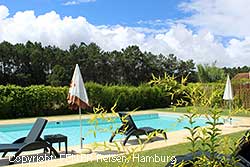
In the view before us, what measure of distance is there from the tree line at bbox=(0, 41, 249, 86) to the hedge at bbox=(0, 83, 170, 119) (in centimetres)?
1408

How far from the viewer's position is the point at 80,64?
48188 mm

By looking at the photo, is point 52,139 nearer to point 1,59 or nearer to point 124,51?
point 1,59

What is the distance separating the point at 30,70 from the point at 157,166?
133 ft

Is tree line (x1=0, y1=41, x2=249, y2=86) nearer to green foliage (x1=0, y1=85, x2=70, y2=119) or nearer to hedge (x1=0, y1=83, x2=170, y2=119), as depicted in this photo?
hedge (x1=0, y1=83, x2=170, y2=119)

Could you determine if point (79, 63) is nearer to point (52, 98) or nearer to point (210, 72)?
point (210, 72)

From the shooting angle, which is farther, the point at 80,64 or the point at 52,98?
the point at 80,64

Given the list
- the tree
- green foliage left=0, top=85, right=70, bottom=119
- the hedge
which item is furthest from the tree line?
green foliage left=0, top=85, right=70, bottom=119

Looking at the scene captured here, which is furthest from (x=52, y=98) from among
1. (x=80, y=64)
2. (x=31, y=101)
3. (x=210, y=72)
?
(x=210, y=72)

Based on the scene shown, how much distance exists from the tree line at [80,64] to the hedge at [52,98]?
14077 millimetres

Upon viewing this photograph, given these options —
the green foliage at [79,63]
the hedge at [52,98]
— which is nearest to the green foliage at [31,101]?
the hedge at [52,98]

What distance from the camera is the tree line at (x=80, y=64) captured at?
4347 centimetres

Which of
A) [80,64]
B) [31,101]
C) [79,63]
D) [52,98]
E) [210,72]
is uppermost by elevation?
[79,63]

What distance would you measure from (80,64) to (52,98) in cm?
2553

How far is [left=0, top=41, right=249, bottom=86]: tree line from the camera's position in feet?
143
